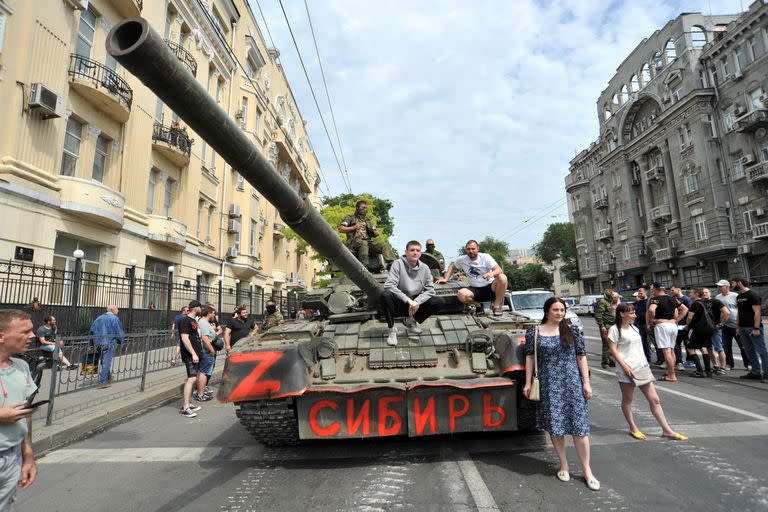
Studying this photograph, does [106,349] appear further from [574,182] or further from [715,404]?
[574,182]

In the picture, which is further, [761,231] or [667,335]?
[761,231]

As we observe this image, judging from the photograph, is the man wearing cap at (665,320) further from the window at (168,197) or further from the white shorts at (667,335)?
the window at (168,197)

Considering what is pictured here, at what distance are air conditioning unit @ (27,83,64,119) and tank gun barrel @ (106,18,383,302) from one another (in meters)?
11.4

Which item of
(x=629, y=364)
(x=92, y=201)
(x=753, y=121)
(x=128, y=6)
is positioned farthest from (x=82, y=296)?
(x=753, y=121)

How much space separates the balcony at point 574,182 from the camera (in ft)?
148

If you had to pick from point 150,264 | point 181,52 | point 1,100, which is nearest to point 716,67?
point 181,52

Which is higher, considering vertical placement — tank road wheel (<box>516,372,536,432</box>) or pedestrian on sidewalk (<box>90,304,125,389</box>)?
pedestrian on sidewalk (<box>90,304,125,389</box>)

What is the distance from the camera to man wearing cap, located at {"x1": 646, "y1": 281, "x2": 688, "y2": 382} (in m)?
7.55

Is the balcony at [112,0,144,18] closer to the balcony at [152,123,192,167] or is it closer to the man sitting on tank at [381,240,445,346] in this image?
the balcony at [152,123,192,167]

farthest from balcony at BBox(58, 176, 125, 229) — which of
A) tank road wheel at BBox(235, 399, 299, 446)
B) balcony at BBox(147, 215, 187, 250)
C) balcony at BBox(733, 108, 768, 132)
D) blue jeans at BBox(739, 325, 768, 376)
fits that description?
balcony at BBox(733, 108, 768, 132)

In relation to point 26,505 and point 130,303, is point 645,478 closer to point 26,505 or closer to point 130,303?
point 26,505

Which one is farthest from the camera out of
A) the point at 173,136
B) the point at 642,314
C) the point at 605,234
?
the point at 605,234

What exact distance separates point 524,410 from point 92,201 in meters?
12.6

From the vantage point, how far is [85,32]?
13.1 m
